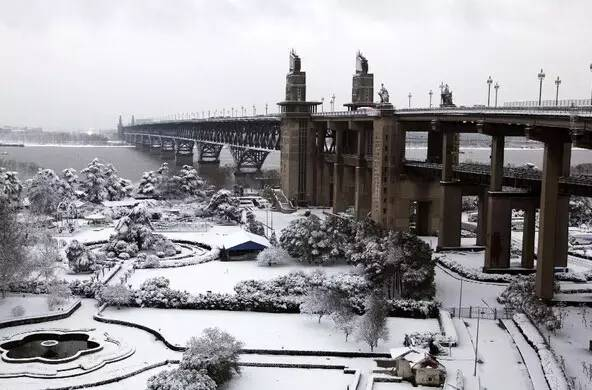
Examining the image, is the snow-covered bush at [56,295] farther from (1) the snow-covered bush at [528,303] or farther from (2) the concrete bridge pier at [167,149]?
(2) the concrete bridge pier at [167,149]

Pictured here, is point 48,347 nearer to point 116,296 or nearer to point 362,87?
point 116,296

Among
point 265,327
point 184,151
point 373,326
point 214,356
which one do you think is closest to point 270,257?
point 265,327

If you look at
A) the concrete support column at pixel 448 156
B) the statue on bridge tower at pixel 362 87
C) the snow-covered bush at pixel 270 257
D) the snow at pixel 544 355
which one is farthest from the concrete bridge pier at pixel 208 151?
the snow at pixel 544 355

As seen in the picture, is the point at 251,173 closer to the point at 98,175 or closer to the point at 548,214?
the point at 98,175

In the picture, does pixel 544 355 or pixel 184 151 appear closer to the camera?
pixel 544 355

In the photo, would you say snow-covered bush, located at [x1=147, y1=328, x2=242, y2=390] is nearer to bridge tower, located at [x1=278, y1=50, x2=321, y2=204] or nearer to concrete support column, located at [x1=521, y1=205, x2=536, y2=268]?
concrete support column, located at [x1=521, y1=205, x2=536, y2=268]

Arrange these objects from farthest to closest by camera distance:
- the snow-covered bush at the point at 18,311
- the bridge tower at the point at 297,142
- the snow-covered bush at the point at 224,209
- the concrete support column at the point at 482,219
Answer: the bridge tower at the point at 297,142 → the snow-covered bush at the point at 224,209 → the concrete support column at the point at 482,219 → the snow-covered bush at the point at 18,311

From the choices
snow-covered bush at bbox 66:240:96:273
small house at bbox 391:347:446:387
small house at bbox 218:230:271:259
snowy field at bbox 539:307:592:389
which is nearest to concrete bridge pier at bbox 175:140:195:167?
small house at bbox 218:230:271:259
